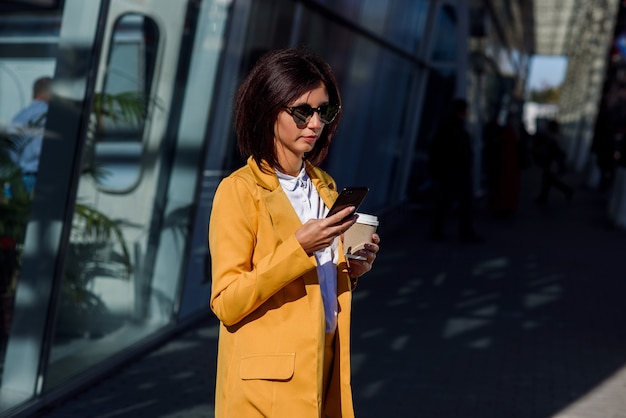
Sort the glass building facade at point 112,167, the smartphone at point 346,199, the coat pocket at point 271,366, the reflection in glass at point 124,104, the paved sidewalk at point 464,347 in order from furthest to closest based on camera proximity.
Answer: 1. the reflection in glass at point 124,104
2. the paved sidewalk at point 464,347
3. the glass building facade at point 112,167
4. the coat pocket at point 271,366
5. the smartphone at point 346,199

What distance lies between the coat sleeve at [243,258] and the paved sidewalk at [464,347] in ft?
10.1

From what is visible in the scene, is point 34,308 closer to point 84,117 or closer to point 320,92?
point 84,117

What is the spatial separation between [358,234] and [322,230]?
0.76 feet

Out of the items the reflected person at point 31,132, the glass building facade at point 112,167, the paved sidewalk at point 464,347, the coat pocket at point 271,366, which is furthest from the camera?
the paved sidewalk at point 464,347

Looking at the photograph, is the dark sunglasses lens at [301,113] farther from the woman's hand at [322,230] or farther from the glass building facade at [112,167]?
the glass building facade at [112,167]

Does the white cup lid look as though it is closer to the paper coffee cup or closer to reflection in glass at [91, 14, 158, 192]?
the paper coffee cup

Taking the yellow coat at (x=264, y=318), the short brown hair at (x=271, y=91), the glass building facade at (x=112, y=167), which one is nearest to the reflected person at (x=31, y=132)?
the glass building facade at (x=112, y=167)

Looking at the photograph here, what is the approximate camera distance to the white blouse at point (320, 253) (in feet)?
8.73

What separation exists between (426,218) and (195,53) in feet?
35.1

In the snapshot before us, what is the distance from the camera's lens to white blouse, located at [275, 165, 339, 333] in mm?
2660

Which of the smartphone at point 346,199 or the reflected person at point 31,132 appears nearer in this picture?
the smartphone at point 346,199

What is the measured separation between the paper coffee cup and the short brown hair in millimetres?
249

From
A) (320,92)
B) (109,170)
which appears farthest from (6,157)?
(320,92)

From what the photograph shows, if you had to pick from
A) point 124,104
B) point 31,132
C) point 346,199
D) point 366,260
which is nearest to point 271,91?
point 346,199
